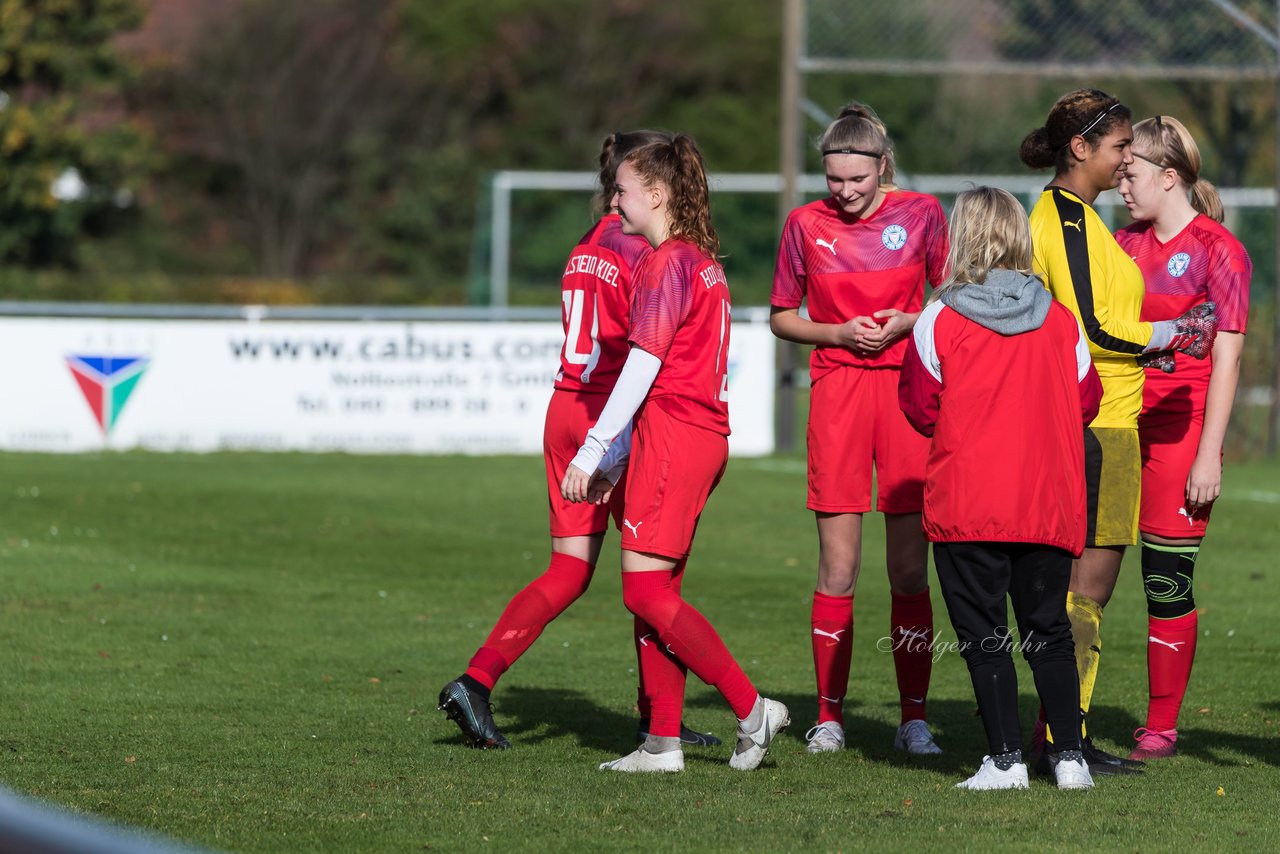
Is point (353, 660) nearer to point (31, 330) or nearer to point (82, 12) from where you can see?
point (31, 330)

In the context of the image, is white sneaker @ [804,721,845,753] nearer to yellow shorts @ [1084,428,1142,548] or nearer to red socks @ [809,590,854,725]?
red socks @ [809,590,854,725]

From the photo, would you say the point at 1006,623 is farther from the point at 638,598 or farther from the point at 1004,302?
the point at 638,598

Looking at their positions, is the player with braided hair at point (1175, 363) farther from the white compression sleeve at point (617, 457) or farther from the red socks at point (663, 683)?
the white compression sleeve at point (617, 457)

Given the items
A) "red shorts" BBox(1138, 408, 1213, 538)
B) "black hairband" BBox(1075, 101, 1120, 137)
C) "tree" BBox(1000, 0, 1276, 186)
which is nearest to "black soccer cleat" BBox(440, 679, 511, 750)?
A: "red shorts" BBox(1138, 408, 1213, 538)

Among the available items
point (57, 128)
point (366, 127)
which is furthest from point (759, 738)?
point (366, 127)

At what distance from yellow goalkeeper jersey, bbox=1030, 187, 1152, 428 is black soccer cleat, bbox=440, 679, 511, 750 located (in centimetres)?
204

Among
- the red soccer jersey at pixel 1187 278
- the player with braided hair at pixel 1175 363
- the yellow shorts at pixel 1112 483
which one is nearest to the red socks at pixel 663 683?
the yellow shorts at pixel 1112 483

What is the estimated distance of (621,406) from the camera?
5.32m

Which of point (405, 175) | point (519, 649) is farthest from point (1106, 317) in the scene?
point (405, 175)

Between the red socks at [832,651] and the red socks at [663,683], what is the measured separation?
2.10 feet

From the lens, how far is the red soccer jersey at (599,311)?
594cm

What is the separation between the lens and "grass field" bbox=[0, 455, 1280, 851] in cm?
488

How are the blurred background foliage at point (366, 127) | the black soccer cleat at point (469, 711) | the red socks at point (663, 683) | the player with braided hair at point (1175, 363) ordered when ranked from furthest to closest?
the blurred background foliage at point (366, 127) < the player with braided hair at point (1175, 363) < the black soccer cleat at point (469, 711) < the red socks at point (663, 683)

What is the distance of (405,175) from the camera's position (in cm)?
4281
